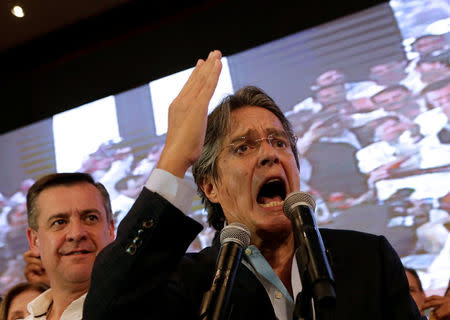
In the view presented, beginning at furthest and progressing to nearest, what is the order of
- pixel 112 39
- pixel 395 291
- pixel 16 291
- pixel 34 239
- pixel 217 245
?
pixel 112 39 → pixel 16 291 → pixel 34 239 → pixel 217 245 → pixel 395 291

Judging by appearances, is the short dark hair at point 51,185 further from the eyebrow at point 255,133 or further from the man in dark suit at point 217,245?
the eyebrow at point 255,133

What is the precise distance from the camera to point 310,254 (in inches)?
39.1

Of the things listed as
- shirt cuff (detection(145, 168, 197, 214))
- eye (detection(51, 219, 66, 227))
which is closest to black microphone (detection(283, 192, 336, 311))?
shirt cuff (detection(145, 168, 197, 214))

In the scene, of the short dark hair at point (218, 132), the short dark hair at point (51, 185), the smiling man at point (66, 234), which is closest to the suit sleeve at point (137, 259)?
the short dark hair at point (218, 132)

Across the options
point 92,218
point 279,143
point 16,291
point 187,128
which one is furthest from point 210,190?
point 16,291

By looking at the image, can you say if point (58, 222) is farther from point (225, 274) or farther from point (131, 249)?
point (225, 274)

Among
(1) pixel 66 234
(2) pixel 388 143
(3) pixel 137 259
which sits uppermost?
(2) pixel 388 143

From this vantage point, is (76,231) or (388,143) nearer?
(76,231)

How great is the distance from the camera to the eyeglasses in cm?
177

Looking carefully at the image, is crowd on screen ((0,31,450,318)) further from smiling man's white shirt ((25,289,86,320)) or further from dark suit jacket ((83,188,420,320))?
dark suit jacket ((83,188,420,320))

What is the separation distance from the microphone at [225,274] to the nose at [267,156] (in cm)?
59

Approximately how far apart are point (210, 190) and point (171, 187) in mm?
735

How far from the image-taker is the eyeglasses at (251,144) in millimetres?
1771

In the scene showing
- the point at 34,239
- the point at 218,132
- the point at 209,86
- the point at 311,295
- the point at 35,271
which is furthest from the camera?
the point at 35,271
